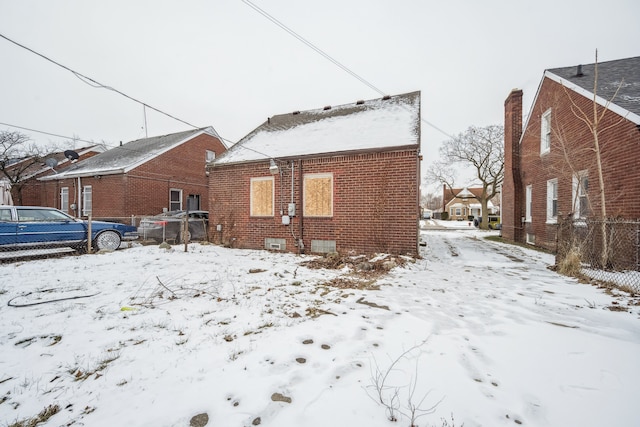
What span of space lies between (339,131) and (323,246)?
4.68 meters

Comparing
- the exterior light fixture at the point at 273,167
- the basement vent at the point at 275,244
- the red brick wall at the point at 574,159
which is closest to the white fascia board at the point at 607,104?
the red brick wall at the point at 574,159

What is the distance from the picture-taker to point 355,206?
8.72 metres

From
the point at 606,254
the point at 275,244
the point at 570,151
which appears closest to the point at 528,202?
the point at 570,151

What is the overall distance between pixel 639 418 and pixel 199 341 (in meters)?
3.80

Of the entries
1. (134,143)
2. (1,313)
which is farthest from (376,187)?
(134,143)

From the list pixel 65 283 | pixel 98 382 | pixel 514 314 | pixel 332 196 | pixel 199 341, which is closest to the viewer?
pixel 98 382

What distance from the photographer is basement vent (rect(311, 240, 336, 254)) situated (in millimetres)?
9047

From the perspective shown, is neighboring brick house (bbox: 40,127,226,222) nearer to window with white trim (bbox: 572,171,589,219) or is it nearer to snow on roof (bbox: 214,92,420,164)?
snow on roof (bbox: 214,92,420,164)

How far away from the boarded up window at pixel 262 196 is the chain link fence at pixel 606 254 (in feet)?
29.4

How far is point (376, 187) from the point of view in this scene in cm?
847

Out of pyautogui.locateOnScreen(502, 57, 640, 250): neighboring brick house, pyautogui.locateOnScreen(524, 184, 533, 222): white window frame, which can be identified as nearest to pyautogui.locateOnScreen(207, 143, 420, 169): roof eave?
pyautogui.locateOnScreen(502, 57, 640, 250): neighboring brick house

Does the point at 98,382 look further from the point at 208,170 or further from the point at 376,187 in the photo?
the point at 208,170

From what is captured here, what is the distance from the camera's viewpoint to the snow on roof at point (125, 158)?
51.2 feet

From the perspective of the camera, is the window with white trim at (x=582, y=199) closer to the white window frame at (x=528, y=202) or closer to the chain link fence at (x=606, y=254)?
the chain link fence at (x=606, y=254)
